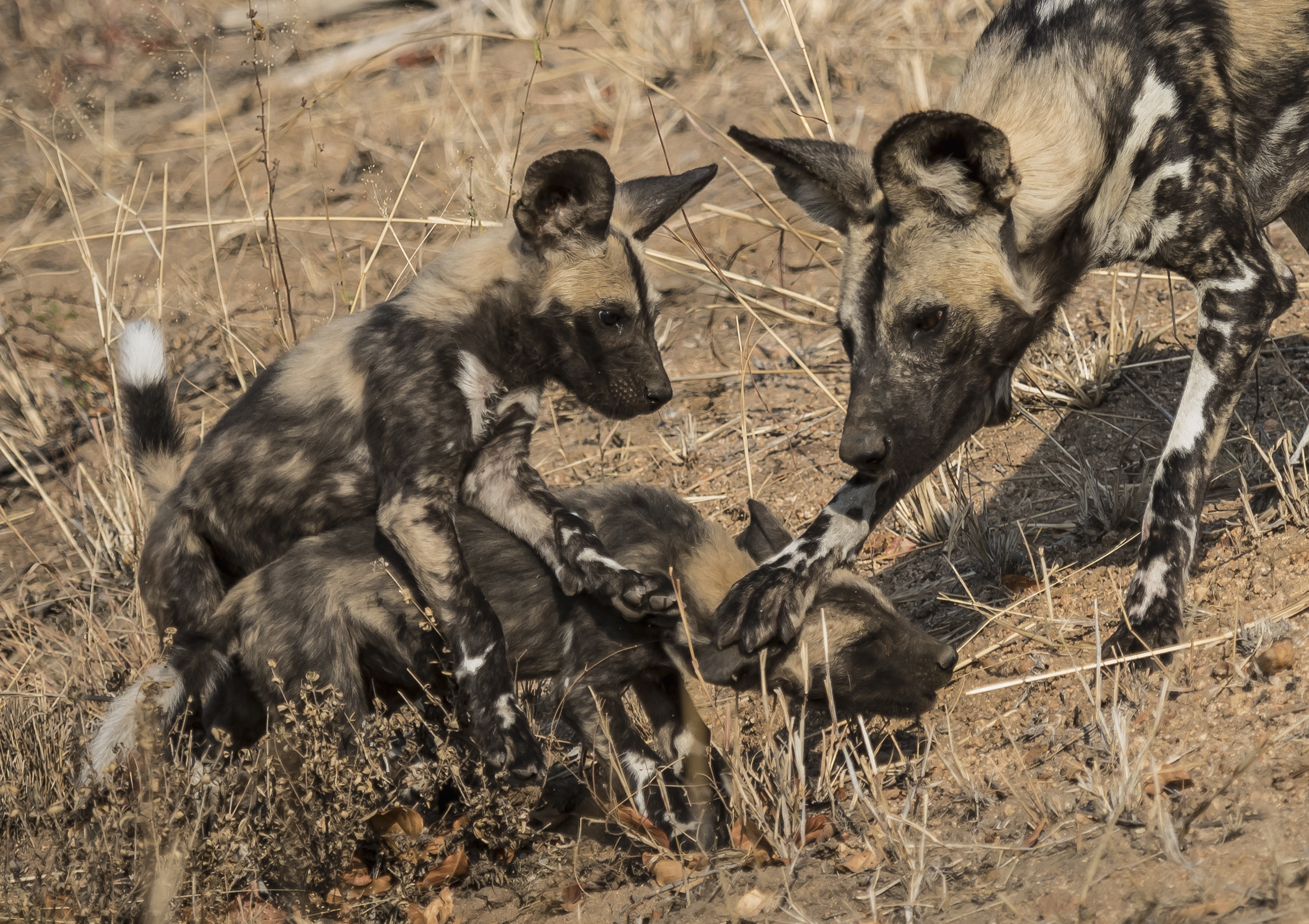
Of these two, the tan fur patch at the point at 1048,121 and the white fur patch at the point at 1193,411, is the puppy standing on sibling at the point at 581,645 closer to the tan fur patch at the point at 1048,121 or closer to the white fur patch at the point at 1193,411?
the white fur patch at the point at 1193,411

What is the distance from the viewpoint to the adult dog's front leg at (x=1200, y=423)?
315 cm

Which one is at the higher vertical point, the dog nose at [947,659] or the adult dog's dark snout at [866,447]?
the adult dog's dark snout at [866,447]

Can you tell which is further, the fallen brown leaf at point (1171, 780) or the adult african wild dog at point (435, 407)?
the adult african wild dog at point (435, 407)

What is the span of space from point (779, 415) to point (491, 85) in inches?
149

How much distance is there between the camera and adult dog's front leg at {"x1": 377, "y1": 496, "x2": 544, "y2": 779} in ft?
10.4

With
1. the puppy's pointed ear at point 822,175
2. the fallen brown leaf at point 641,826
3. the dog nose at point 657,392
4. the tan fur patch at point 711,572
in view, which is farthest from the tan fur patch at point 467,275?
the fallen brown leaf at point 641,826

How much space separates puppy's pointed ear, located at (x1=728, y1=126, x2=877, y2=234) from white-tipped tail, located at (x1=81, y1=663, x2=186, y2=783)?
1949 millimetres

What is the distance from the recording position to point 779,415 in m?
5.54

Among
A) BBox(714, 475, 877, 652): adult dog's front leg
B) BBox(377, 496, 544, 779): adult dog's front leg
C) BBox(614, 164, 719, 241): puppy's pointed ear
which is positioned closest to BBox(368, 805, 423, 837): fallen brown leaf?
BBox(377, 496, 544, 779): adult dog's front leg

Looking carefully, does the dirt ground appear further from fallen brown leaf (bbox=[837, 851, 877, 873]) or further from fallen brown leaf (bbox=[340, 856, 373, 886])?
fallen brown leaf (bbox=[340, 856, 373, 886])

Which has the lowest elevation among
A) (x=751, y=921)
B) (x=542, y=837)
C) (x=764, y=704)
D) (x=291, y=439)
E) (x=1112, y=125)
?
(x=542, y=837)

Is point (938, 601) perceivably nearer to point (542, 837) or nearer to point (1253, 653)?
point (1253, 653)

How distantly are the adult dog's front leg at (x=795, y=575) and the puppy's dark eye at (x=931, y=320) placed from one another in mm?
490

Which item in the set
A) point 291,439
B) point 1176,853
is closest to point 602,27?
point 291,439
